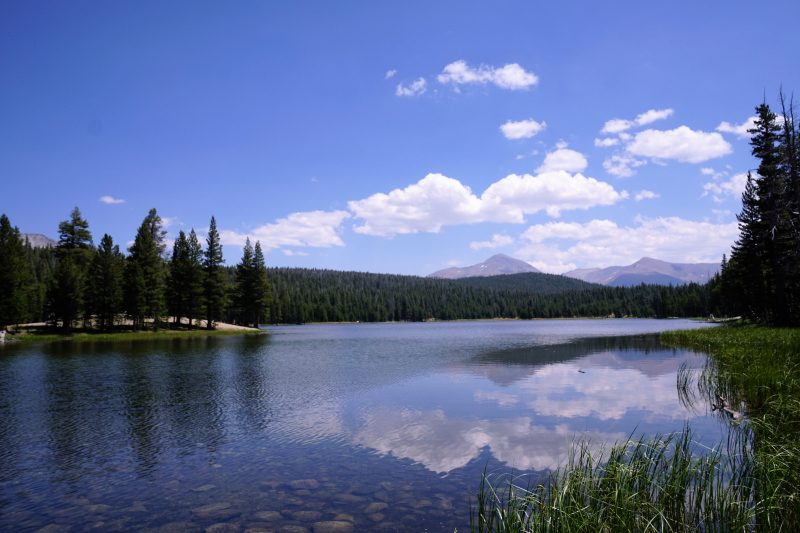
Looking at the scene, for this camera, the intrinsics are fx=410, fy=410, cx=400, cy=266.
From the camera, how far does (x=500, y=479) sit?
408 inches

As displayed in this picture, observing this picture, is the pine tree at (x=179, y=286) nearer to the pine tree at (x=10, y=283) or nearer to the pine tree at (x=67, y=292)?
the pine tree at (x=67, y=292)

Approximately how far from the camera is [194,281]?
70.8 metres

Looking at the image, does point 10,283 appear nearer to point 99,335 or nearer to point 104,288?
point 104,288

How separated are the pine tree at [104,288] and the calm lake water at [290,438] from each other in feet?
116

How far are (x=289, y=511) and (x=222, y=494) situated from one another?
2.06 meters

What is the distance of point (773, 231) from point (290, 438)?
133 ft

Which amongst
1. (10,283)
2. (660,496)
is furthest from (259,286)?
(660,496)

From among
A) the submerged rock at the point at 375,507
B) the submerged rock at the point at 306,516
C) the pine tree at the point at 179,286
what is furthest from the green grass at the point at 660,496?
the pine tree at the point at 179,286

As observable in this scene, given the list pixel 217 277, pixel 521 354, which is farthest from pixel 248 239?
pixel 521 354

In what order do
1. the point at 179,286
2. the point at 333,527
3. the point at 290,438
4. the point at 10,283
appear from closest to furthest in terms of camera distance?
the point at 333,527 < the point at 290,438 < the point at 10,283 < the point at 179,286

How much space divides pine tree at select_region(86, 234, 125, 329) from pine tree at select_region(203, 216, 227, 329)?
1428 centimetres

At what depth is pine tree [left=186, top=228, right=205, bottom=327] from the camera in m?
70.7

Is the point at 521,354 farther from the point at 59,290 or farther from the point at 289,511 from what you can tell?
the point at 59,290

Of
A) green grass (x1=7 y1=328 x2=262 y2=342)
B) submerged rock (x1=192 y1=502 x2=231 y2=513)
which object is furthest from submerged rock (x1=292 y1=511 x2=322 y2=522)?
green grass (x1=7 y1=328 x2=262 y2=342)
